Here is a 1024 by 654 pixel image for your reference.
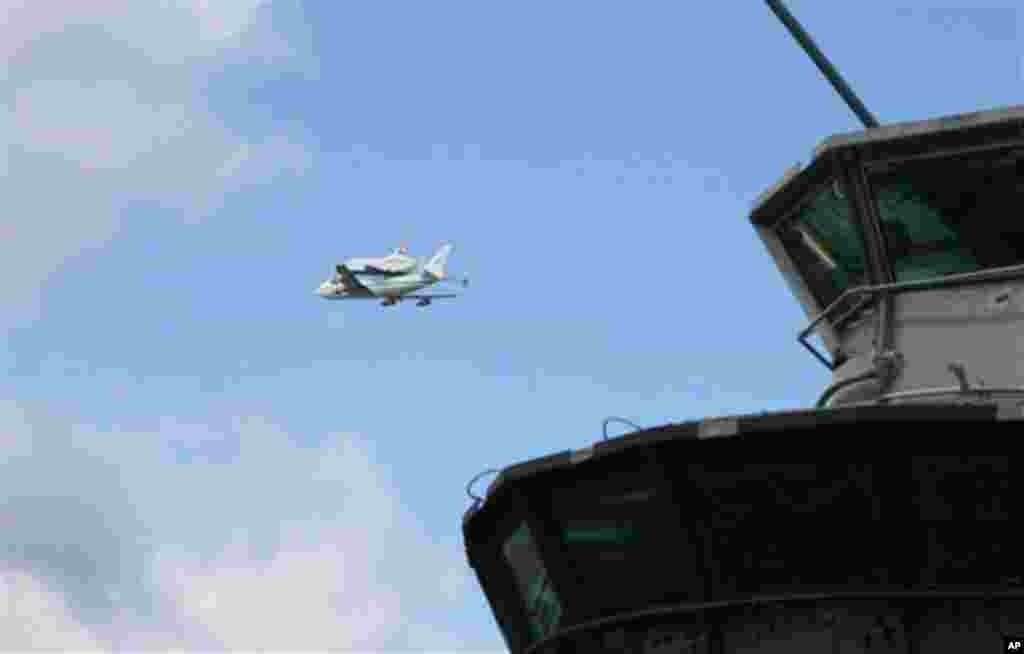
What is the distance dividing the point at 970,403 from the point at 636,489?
296 cm

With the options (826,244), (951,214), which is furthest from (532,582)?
(951,214)

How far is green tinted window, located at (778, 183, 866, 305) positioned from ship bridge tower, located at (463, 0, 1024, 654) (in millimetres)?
33

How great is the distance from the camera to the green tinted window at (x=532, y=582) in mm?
22500

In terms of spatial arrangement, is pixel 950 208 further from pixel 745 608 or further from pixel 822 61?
pixel 745 608

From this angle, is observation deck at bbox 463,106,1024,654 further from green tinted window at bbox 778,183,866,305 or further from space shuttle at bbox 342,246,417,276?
space shuttle at bbox 342,246,417,276

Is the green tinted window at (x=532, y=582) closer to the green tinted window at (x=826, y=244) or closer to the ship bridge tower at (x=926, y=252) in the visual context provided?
the ship bridge tower at (x=926, y=252)

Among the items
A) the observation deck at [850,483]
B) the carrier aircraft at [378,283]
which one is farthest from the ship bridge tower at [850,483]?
the carrier aircraft at [378,283]

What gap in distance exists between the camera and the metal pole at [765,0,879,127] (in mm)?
24828

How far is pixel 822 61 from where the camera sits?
25.0 metres

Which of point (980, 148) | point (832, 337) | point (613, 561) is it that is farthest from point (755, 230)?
point (613, 561)

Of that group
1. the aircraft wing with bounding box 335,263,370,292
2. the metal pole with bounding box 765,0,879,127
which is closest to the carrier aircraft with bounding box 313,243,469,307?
the aircraft wing with bounding box 335,263,370,292

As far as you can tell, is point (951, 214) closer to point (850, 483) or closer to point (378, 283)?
point (850, 483)

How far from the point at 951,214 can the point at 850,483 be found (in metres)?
3.88

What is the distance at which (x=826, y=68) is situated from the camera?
81.7ft
